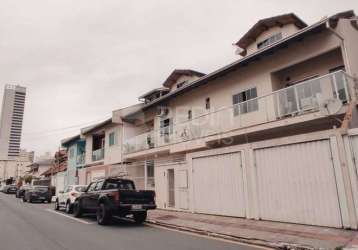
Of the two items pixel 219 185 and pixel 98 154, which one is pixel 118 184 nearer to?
pixel 219 185

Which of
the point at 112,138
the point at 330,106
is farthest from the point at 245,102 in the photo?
the point at 112,138

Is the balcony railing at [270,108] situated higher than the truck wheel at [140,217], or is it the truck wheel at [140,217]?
the balcony railing at [270,108]

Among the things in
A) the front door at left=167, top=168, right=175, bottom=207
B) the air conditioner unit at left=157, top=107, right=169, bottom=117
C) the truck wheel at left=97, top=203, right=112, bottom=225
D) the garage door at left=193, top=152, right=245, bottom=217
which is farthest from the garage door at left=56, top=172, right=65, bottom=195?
the garage door at left=193, top=152, right=245, bottom=217

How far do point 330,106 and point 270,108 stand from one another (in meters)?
2.83

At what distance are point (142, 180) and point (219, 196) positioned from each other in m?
9.59

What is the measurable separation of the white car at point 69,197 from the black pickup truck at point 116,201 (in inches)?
131

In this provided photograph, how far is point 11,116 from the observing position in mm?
123938

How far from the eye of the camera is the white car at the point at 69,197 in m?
16.2

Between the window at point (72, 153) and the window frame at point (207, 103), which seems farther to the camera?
the window at point (72, 153)

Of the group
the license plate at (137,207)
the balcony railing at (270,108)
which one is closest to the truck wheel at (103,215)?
the license plate at (137,207)

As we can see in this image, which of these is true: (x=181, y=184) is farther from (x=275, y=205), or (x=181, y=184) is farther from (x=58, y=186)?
(x=58, y=186)

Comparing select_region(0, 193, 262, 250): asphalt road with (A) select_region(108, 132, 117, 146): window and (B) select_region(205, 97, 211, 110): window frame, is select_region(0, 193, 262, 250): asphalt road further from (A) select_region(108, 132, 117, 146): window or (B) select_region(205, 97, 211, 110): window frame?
(A) select_region(108, 132, 117, 146): window

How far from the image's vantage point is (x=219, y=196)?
1230 centimetres

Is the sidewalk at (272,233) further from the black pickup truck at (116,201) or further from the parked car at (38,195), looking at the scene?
the parked car at (38,195)
